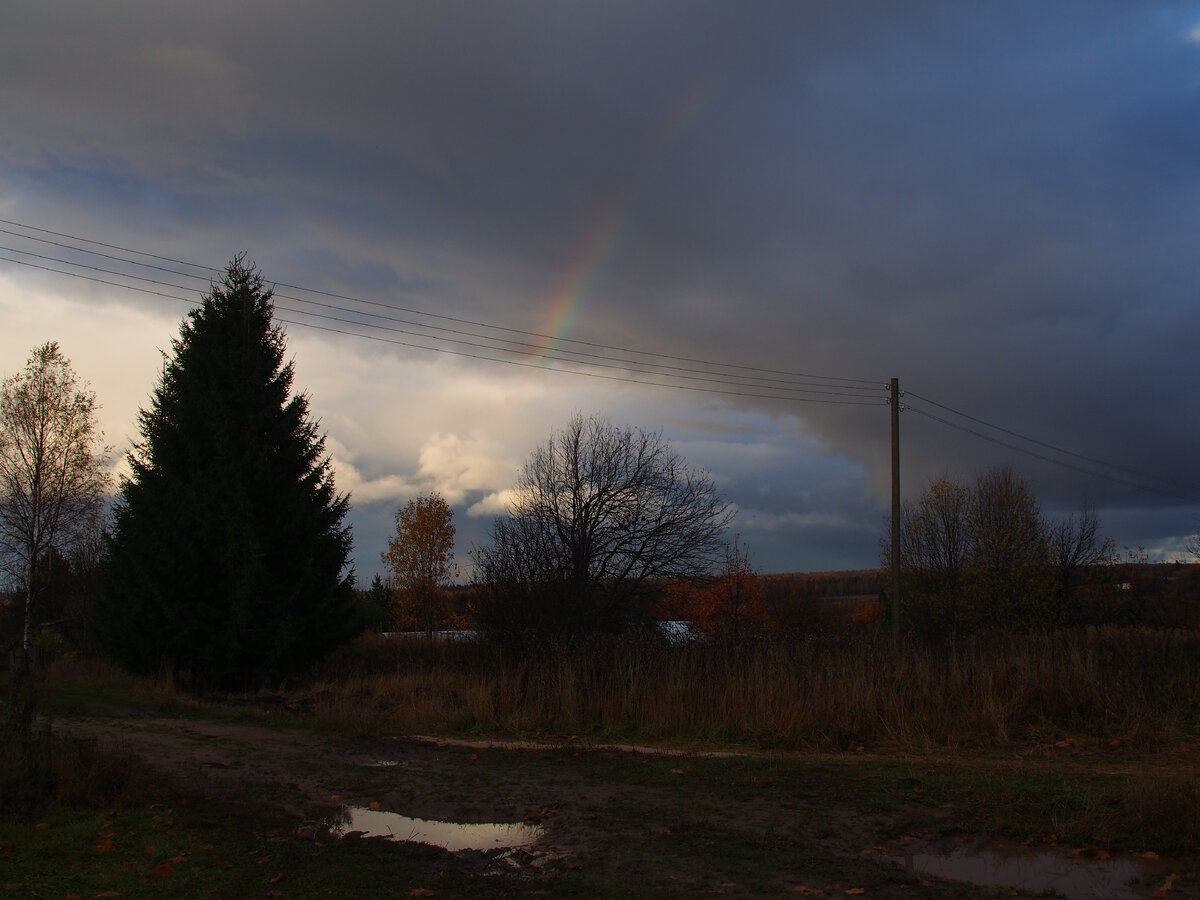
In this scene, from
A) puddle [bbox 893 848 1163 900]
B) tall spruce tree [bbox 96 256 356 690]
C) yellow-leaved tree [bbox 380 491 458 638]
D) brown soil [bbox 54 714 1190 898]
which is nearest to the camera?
puddle [bbox 893 848 1163 900]

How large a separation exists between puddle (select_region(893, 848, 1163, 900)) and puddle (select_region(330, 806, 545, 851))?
3.03m

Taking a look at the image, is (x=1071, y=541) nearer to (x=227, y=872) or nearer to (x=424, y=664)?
(x=424, y=664)

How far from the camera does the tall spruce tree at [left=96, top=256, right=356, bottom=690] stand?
64.1 ft

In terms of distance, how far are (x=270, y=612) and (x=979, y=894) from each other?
700 inches

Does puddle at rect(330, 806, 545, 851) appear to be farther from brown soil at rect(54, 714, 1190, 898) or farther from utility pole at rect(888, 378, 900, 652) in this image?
utility pole at rect(888, 378, 900, 652)

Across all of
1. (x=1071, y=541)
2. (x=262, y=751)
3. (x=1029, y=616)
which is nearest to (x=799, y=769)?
(x=262, y=751)

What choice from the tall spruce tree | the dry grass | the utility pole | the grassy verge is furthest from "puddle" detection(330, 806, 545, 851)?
the utility pole

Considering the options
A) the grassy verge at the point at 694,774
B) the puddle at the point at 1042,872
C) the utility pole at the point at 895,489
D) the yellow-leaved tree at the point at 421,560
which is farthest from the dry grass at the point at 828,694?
the yellow-leaved tree at the point at 421,560

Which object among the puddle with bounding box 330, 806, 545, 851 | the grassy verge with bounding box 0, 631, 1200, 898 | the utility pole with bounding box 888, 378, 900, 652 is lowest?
the puddle with bounding box 330, 806, 545, 851

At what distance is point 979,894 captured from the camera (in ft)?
17.5

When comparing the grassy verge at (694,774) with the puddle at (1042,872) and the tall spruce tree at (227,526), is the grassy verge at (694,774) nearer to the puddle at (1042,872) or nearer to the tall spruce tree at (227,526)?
the puddle at (1042,872)

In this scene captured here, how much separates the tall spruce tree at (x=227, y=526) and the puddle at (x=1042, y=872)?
16.6 metres

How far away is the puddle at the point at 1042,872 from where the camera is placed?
17.9 ft

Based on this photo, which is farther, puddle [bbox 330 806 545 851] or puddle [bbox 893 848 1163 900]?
puddle [bbox 330 806 545 851]
